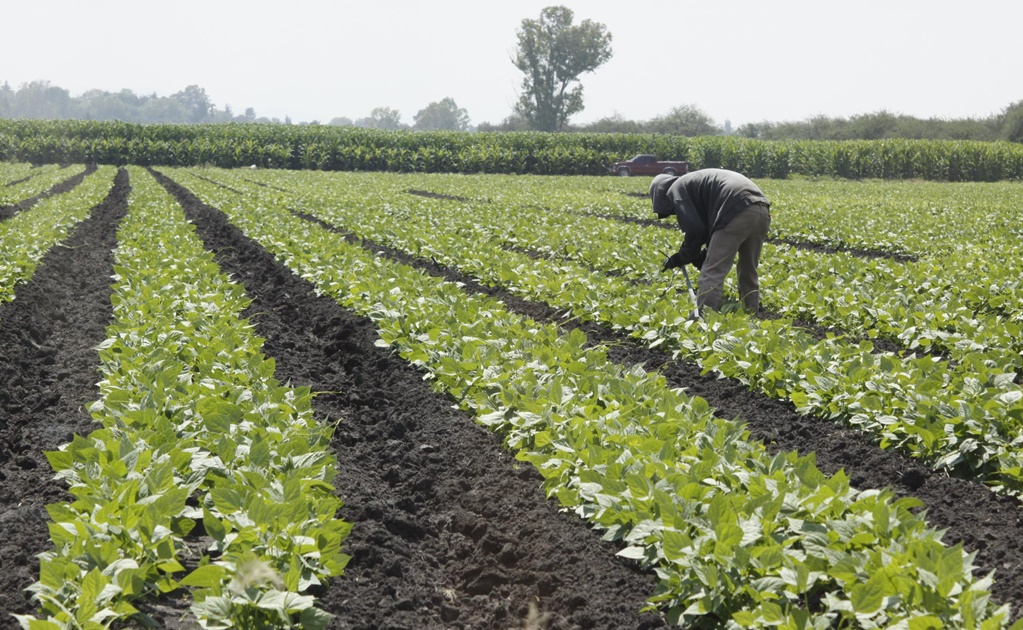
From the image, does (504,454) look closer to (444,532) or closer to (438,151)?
(444,532)

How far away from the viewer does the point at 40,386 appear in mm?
6922

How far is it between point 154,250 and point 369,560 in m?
8.44

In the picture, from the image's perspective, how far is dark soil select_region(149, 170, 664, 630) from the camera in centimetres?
365

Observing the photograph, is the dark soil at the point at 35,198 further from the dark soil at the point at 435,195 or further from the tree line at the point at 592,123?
the tree line at the point at 592,123

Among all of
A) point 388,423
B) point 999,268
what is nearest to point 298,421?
point 388,423

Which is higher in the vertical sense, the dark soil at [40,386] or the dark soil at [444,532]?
the dark soil at [40,386]

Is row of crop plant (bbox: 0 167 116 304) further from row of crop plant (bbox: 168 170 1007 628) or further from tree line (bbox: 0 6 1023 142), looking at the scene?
tree line (bbox: 0 6 1023 142)

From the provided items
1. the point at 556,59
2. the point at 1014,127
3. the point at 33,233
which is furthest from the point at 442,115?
the point at 33,233

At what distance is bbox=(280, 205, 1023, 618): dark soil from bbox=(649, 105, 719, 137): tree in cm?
7262

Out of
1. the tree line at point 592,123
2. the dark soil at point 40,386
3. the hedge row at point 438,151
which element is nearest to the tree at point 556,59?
the tree line at point 592,123

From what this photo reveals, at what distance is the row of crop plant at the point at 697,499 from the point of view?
2.96m

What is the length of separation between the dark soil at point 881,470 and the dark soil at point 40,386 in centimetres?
359

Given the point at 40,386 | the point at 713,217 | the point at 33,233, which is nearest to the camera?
the point at 40,386

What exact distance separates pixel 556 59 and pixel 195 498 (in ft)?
295
